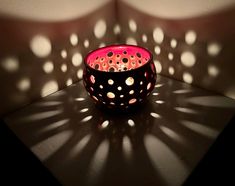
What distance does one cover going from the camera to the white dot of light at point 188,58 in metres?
0.88

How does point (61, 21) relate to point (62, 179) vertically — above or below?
above

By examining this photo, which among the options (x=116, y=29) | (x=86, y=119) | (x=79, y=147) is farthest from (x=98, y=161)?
(x=116, y=29)

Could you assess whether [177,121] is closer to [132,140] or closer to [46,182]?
[132,140]

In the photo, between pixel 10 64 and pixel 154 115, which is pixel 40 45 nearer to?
pixel 10 64

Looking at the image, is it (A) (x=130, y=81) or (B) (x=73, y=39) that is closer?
(A) (x=130, y=81)

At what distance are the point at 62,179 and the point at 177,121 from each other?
0.36 m

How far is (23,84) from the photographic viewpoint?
86 cm

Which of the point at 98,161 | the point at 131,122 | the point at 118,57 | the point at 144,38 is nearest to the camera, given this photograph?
the point at 98,161

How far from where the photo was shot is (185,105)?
2.76 ft

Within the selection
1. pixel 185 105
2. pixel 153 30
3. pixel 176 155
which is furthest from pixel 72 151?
pixel 153 30

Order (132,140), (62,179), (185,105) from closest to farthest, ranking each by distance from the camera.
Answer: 1. (62,179)
2. (132,140)
3. (185,105)

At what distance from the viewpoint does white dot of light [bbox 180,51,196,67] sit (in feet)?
2.90

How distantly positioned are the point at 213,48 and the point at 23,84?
610mm

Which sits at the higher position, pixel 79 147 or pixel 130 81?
pixel 130 81
